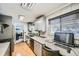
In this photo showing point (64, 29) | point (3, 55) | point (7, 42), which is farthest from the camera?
point (64, 29)

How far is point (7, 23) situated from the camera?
4.97 feet

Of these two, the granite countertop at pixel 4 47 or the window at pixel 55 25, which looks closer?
the granite countertop at pixel 4 47

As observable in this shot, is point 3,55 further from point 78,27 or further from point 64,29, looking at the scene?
point 78,27

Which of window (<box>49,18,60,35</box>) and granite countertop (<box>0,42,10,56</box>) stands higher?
window (<box>49,18,60,35</box>)

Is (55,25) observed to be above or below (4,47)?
above

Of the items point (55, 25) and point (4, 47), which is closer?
point (4, 47)

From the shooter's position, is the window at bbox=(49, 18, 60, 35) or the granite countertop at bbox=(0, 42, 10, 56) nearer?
the granite countertop at bbox=(0, 42, 10, 56)

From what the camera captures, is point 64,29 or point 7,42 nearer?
point 7,42

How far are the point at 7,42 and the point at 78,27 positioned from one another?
48.6 inches

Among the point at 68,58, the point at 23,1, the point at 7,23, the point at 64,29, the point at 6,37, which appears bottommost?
the point at 68,58

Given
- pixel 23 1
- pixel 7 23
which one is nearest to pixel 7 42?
pixel 7 23

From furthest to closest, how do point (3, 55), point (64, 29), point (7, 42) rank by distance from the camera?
point (64, 29)
point (7, 42)
point (3, 55)

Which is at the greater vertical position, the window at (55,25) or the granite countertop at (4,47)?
the window at (55,25)

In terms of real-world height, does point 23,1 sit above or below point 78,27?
above
